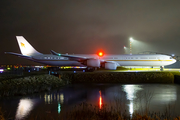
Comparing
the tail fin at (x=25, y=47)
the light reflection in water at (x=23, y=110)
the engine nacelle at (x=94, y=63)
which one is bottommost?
the light reflection in water at (x=23, y=110)

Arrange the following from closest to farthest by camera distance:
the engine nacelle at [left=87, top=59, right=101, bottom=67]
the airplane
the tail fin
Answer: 1. the engine nacelle at [left=87, top=59, right=101, bottom=67]
2. the airplane
3. the tail fin

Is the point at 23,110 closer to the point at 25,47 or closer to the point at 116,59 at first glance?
the point at 116,59

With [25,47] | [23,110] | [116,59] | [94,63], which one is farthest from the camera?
[25,47]

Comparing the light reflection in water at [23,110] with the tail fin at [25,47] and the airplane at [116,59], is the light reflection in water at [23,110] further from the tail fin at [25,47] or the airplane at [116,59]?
the tail fin at [25,47]

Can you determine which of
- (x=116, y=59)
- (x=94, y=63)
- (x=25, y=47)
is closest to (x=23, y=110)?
(x=94, y=63)

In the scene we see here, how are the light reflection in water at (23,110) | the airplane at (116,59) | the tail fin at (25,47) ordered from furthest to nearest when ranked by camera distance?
the tail fin at (25,47) → the airplane at (116,59) → the light reflection in water at (23,110)

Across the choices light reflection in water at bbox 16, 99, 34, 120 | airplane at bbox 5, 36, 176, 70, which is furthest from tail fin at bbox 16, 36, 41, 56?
light reflection in water at bbox 16, 99, 34, 120

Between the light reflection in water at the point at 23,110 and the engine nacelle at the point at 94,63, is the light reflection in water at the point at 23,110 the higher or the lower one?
Result: the lower one

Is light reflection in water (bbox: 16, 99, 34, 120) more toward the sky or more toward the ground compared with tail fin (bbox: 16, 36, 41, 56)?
more toward the ground

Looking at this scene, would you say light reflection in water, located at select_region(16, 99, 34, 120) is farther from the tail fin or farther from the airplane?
the tail fin

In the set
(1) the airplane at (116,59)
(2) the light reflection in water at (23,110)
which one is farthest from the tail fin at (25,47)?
(2) the light reflection in water at (23,110)

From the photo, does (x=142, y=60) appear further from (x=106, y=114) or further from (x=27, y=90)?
(x=106, y=114)

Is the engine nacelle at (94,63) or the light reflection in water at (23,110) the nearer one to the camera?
the light reflection in water at (23,110)

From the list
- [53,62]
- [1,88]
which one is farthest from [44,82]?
[53,62]
